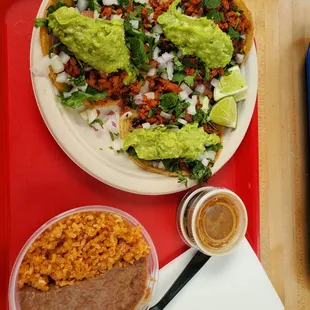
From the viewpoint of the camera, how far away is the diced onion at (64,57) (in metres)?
1.67

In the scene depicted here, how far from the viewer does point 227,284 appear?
1988 mm

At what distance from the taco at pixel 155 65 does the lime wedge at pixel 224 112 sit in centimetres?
3

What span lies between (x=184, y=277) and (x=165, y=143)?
1.83ft

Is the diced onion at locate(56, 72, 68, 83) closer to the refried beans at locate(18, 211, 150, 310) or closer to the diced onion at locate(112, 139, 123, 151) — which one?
the diced onion at locate(112, 139, 123, 151)

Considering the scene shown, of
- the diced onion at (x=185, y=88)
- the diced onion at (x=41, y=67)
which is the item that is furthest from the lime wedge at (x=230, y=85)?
the diced onion at (x=41, y=67)

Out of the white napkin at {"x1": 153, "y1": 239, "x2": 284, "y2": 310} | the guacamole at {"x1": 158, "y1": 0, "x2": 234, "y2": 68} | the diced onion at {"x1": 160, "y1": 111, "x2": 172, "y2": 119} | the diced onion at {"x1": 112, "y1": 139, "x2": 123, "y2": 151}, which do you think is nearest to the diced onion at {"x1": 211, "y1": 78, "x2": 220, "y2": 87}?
the guacamole at {"x1": 158, "y1": 0, "x2": 234, "y2": 68}

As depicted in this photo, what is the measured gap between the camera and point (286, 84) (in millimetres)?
2193

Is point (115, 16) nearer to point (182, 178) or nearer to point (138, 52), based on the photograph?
point (138, 52)

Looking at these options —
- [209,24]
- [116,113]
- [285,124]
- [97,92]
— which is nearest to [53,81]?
[97,92]

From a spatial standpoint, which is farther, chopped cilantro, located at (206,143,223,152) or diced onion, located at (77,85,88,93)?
chopped cilantro, located at (206,143,223,152)

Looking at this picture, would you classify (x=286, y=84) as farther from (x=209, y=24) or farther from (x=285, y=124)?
(x=209, y=24)

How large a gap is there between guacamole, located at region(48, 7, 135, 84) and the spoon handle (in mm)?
826

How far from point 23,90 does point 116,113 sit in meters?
0.35

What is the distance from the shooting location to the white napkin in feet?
6.32
